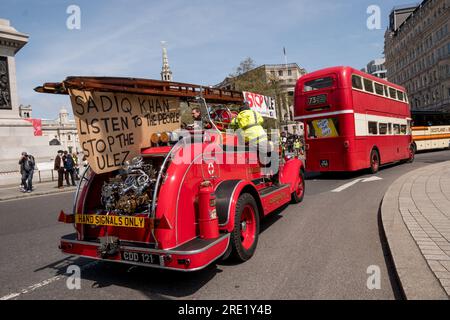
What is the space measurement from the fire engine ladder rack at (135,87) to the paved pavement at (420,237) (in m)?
3.48

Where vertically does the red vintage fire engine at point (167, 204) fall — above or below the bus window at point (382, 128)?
below

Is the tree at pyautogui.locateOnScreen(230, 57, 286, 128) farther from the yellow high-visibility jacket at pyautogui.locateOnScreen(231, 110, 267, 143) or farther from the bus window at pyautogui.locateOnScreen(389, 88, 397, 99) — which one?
the yellow high-visibility jacket at pyautogui.locateOnScreen(231, 110, 267, 143)

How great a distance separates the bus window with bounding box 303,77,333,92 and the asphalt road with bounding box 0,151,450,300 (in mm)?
6325

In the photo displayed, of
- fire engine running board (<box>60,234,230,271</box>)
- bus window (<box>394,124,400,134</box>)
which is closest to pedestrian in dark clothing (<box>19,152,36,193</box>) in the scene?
fire engine running board (<box>60,234,230,271</box>)

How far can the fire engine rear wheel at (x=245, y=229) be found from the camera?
13.9 ft

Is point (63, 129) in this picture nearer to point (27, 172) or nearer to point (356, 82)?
point (27, 172)

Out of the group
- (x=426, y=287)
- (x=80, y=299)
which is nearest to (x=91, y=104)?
(x=80, y=299)

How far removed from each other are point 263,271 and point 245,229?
2.60 feet

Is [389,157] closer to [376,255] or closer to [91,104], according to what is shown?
[376,255]

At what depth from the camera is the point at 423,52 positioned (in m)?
70.5

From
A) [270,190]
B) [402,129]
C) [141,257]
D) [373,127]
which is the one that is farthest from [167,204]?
[402,129]

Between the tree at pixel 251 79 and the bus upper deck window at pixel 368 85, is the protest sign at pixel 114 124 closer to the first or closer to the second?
the bus upper deck window at pixel 368 85

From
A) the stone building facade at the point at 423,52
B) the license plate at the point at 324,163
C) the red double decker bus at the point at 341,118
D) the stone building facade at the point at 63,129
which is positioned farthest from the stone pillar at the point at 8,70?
the stone building facade at the point at 63,129

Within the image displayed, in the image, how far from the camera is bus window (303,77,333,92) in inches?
465
